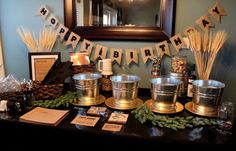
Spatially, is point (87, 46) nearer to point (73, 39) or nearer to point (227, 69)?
point (73, 39)

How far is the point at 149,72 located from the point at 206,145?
76 cm

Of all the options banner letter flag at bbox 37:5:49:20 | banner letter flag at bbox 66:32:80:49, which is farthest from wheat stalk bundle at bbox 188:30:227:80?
banner letter flag at bbox 37:5:49:20

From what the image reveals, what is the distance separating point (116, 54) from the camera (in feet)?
4.88

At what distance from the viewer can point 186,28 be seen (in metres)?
1.35

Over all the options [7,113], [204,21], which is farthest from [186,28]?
[7,113]

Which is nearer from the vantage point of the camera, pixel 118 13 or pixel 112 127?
pixel 112 127

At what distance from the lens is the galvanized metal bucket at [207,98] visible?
987mm

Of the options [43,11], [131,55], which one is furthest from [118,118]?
[43,11]

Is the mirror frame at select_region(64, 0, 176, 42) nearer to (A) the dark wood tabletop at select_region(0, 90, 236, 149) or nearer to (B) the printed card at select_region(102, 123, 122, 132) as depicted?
(A) the dark wood tabletop at select_region(0, 90, 236, 149)

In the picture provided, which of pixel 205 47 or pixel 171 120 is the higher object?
pixel 205 47

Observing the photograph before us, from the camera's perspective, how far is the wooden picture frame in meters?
1.42

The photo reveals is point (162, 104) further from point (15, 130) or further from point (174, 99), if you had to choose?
point (15, 130)

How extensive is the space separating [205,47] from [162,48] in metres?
0.29

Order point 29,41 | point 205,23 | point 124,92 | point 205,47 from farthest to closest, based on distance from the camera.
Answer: point 29,41 < point 205,23 < point 205,47 < point 124,92
